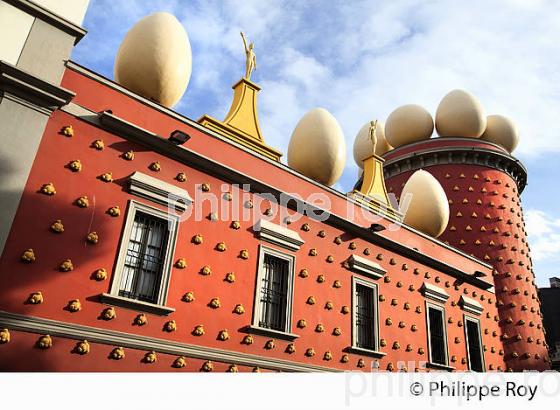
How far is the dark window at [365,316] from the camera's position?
12594 mm

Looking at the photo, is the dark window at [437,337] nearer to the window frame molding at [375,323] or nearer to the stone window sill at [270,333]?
the window frame molding at [375,323]

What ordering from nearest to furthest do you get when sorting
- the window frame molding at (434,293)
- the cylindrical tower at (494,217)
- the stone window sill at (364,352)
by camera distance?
the stone window sill at (364,352) < the window frame molding at (434,293) < the cylindrical tower at (494,217)

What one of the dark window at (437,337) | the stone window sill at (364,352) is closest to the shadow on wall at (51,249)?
the stone window sill at (364,352)

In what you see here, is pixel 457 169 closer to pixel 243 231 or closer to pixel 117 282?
pixel 243 231

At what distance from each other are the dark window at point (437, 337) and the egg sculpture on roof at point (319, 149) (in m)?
5.32

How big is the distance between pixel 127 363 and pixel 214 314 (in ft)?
6.52

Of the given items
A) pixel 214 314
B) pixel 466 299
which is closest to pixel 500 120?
pixel 466 299

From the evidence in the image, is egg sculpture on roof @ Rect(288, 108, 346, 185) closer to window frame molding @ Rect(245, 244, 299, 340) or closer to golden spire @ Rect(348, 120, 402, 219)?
golden spire @ Rect(348, 120, 402, 219)

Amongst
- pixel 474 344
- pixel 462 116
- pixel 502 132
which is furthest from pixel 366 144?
Result: pixel 474 344

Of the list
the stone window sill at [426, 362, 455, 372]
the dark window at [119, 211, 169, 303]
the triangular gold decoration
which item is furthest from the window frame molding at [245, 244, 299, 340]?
the stone window sill at [426, 362, 455, 372]

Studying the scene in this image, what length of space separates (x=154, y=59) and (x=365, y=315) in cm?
844

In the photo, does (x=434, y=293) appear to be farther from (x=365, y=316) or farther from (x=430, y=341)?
(x=365, y=316)

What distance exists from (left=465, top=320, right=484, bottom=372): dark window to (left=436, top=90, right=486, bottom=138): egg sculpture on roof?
10.5m

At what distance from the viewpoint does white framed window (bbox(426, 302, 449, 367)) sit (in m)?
14.3
